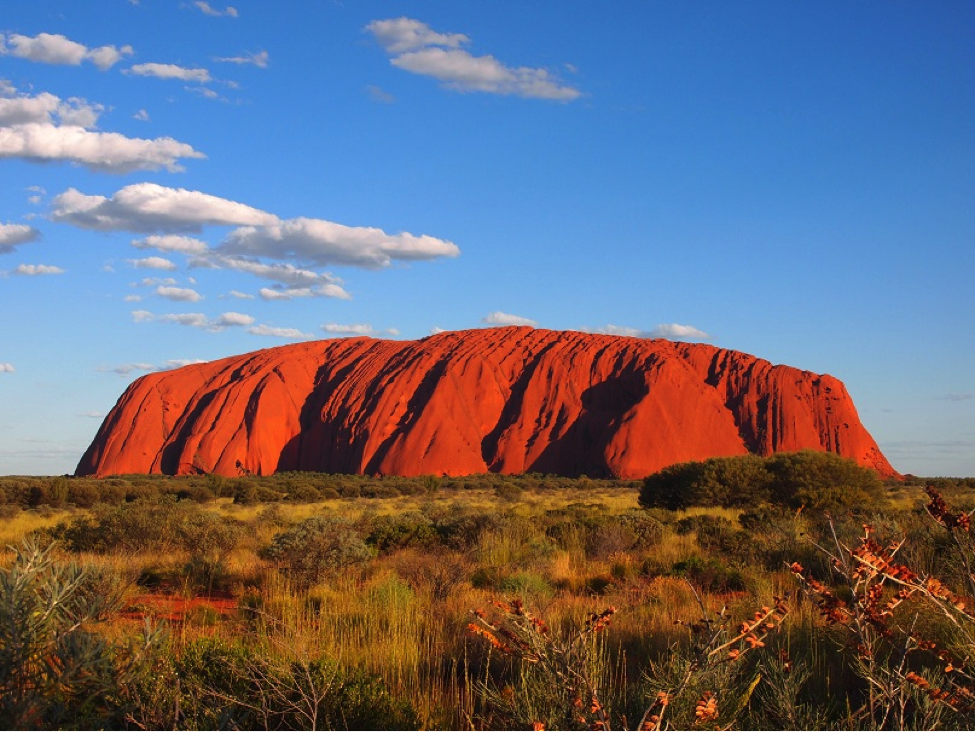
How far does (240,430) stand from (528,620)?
220ft

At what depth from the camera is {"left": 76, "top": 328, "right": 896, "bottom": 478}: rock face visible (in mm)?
59984

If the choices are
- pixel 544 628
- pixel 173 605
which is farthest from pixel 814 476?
pixel 544 628

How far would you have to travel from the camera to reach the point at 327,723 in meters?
3.58

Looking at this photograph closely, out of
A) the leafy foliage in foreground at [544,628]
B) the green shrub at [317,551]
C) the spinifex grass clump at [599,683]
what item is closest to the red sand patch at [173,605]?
the leafy foliage in foreground at [544,628]

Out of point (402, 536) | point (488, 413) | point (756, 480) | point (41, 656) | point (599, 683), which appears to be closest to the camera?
point (41, 656)

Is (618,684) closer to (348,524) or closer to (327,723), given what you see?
(327,723)

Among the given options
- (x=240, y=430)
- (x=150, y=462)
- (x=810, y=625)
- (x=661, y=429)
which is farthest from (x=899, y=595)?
(x=150, y=462)

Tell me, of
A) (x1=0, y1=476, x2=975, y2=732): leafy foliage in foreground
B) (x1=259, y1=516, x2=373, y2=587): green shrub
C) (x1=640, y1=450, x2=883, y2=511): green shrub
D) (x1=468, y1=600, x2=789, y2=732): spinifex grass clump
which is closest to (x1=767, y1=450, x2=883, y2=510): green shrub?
(x1=640, y1=450, x2=883, y2=511): green shrub

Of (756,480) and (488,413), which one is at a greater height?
(488,413)

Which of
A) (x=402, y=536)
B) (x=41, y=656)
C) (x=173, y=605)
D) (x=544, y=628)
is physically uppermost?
(x=544, y=628)

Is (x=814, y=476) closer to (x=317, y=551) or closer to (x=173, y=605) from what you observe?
(x=317, y=551)

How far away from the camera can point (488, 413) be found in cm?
6506

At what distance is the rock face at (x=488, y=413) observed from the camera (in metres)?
60.0

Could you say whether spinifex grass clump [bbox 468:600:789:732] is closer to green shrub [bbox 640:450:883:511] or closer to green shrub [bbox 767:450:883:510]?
green shrub [bbox 767:450:883:510]
